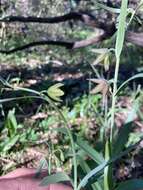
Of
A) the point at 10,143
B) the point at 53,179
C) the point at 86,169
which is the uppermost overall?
the point at 53,179

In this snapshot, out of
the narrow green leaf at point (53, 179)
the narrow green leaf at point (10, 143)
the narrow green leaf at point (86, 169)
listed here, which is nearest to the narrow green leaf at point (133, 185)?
the narrow green leaf at point (86, 169)

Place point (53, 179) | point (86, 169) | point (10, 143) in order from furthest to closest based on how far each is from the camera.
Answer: point (10, 143)
point (86, 169)
point (53, 179)

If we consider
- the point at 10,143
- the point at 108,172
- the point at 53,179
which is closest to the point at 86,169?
→ the point at 108,172

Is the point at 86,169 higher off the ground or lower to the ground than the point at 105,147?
lower

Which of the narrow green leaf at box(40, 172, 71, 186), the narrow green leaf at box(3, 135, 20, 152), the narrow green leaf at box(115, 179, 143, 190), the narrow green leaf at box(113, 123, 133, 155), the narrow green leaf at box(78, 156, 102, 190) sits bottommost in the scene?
the narrow green leaf at box(3, 135, 20, 152)

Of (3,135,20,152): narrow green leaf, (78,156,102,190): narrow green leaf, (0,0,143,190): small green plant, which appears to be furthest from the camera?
(3,135,20,152): narrow green leaf

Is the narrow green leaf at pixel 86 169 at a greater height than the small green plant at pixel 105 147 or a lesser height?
lesser

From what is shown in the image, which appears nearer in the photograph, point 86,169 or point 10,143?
point 86,169

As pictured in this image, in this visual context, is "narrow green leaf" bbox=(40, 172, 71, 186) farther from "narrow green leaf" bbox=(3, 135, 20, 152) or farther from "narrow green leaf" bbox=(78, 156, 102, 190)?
"narrow green leaf" bbox=(3, 135, 20, 152)

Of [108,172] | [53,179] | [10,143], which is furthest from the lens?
[10,143]

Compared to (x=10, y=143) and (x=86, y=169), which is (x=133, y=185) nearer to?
(x=86, y=169)

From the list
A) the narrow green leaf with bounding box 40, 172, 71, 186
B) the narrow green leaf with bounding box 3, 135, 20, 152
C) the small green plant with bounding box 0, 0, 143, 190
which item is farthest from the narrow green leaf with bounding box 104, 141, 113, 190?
the narrow green leaf with bounding box 3, 135, 20, 152

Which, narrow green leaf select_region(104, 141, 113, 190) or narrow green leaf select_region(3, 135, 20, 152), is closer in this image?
narrow green leaf select_region(104, 141, 113, 190)

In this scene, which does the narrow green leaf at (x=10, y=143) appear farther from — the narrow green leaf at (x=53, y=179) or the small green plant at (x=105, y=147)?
the narrow green leaf at (x=53, y=179)
